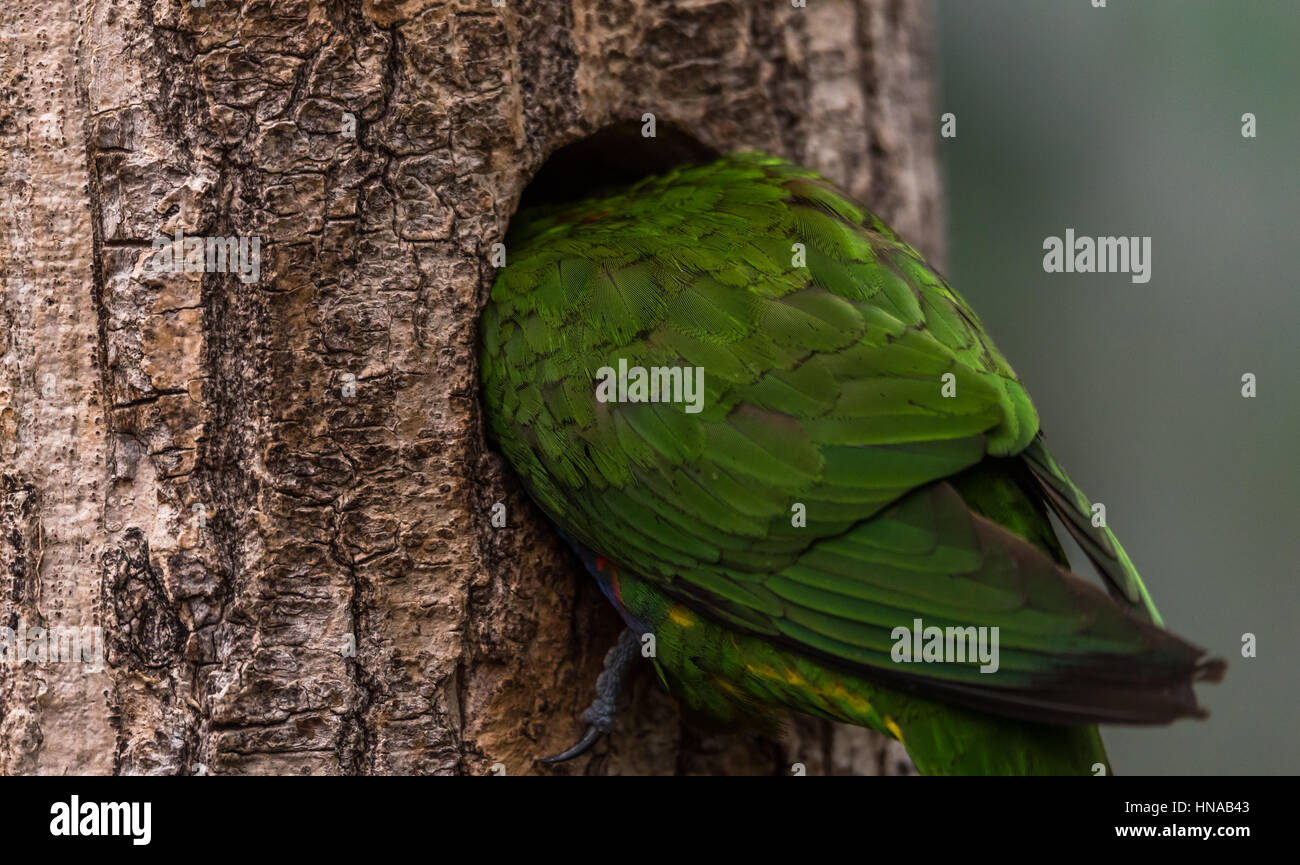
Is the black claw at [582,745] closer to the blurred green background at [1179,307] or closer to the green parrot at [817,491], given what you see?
the green parrot at [817,491]

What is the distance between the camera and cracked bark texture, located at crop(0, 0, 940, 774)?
2.05 metres

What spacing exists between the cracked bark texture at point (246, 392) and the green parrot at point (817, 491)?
0.21 meters

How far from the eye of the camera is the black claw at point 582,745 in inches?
90.0

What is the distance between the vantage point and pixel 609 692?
2307 millimetres

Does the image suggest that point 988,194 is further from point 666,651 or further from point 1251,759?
point 666,651

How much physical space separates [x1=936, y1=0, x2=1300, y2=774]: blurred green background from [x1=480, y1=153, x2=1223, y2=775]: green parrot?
2.58m

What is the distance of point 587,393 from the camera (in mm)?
2029

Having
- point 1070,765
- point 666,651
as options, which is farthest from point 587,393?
point 1070,765

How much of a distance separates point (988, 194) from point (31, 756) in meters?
4.51

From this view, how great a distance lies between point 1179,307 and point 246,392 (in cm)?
380
